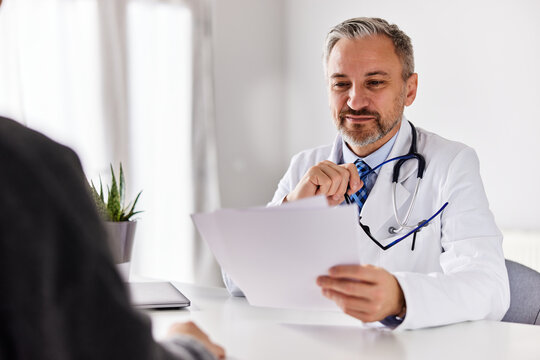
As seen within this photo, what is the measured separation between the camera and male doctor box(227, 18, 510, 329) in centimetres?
113

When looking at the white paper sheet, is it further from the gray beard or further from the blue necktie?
the gray beard

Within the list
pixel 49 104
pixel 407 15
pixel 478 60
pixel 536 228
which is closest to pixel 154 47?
pixel 49 104

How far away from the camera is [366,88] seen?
1.90 meters

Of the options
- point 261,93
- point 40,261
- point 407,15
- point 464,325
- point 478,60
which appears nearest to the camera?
point 40,261

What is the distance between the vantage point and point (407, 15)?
139 inches

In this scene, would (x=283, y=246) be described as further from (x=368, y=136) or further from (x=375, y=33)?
(x=375, y=33)

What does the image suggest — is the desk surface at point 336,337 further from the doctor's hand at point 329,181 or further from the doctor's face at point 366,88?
the doctor's face at point 366,88

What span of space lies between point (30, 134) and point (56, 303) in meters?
0.13

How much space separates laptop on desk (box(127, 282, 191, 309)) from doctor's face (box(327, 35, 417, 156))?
2.59ft

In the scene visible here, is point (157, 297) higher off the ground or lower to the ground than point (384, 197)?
lower

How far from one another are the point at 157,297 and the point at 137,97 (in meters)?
2.38

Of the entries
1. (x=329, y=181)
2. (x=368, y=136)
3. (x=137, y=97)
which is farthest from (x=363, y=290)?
(x=137, y=97)

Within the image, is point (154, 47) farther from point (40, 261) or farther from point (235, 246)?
point (40, 261)

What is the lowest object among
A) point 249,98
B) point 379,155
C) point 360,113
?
point 379,155
